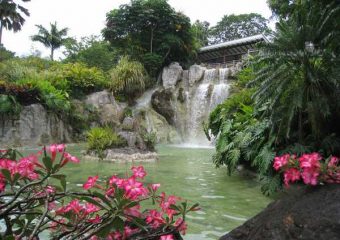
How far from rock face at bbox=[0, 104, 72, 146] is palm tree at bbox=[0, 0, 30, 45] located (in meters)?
13.5

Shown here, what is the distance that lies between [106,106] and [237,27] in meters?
34.2

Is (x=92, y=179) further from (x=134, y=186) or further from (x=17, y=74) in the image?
(x=17, y=74)

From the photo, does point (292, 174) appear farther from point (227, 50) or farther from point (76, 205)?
point (227, 50)

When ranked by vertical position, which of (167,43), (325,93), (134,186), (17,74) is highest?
(167,43)

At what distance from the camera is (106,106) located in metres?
20.1

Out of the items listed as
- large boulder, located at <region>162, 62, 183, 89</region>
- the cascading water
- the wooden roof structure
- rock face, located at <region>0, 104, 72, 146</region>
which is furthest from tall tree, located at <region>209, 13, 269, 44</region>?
rock face, located at <region>0, 104, 72, 146</region>

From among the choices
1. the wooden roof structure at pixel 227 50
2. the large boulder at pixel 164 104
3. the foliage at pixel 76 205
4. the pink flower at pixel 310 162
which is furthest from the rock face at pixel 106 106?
the pink flower at pixel 310 162

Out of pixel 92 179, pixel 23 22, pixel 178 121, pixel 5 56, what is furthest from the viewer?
pixel 5 56

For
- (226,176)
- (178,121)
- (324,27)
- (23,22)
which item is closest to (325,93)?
(324,27)

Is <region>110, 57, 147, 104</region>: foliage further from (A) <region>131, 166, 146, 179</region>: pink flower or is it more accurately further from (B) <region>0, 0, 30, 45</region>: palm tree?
(A) <region>131, 166, 146, 179</region>: pink flower

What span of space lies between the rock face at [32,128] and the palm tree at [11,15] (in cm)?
1352

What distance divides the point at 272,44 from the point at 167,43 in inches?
780

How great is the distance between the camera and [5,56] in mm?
35188

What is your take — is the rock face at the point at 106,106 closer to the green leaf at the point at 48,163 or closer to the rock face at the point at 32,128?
the rock face at the point at 32,128
